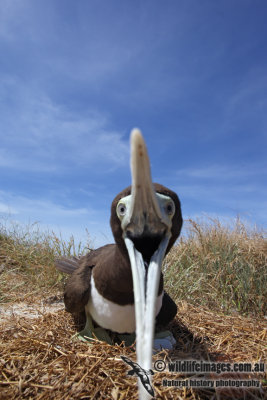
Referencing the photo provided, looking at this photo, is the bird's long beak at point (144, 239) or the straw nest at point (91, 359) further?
the straw nest at point (91, 359)

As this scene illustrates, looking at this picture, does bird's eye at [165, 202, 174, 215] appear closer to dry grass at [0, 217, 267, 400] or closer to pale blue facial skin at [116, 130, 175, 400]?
pale blue facial skin at [116, 130, 175, 400]

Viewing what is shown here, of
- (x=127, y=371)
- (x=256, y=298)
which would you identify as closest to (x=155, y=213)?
(x=127, y=371)

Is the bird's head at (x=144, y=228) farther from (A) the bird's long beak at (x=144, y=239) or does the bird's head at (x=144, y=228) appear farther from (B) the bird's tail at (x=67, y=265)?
(B) the bird's tail at (x=67, y=265)

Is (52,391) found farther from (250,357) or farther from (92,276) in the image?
(250,357)

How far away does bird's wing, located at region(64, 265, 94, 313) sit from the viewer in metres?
2.75

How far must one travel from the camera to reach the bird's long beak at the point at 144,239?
1511 mm

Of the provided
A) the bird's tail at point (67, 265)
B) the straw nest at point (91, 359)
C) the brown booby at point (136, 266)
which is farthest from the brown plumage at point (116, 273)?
the bird's tail at point (67, 265)

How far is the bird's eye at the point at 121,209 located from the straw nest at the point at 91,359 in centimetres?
103

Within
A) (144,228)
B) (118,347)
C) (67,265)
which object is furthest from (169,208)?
(67,265)

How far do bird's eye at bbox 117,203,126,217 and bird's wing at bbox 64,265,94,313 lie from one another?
1100mm

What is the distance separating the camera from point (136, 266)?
1747mm

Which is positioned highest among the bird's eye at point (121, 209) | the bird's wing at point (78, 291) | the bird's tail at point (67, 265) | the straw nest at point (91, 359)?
the bird's eye at point (121, 209)

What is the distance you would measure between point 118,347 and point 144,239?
0.96m

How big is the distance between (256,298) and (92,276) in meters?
3.80
